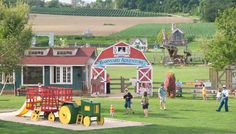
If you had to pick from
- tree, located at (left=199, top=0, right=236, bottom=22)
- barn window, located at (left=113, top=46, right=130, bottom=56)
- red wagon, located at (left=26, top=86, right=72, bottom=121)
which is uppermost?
tree, located at (left=199, top=0, right=236, bottom=22)

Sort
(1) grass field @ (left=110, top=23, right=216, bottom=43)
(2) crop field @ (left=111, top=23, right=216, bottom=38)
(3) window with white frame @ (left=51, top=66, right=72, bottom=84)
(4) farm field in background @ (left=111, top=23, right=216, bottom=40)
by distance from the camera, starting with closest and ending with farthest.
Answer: (3) window with white frame @ (left=51, top=66, right=72, bottom=84) < (1) grass field @ (left=110, top=23, right=216, bottom=43) < (4) farm field in background @ (left=111, top=23, right=216, bottom=40) < (2) crop field @ (left=111, top=23, right=216, bottom=38)

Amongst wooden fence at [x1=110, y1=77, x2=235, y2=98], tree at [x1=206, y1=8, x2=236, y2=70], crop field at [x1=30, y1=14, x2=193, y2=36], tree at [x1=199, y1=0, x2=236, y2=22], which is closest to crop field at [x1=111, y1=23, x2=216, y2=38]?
crop field at [x1=30, y1=14, x2=193, y2=36]

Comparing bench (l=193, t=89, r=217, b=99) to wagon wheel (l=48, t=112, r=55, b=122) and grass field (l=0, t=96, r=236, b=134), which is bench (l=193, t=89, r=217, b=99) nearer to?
grass field (l=0, t=96, r=236, b=134)

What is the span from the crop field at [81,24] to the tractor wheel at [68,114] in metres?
97.4

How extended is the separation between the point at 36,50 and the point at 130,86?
7.99 m

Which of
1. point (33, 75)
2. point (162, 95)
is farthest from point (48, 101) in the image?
point (33, 75)

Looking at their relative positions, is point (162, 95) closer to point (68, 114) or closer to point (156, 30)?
point (68, 114)

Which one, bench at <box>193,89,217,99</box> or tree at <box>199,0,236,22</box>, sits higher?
tree at <box>199,0,236,22</box>

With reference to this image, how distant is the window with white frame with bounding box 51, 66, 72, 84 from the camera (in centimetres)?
5300

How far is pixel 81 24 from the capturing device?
509 feet

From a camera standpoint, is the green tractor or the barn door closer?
the green tractor

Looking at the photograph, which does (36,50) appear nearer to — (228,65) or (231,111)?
(228,65)

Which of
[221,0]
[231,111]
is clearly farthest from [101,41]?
[231,111]

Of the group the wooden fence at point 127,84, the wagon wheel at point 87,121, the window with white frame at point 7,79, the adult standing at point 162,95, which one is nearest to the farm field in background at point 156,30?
the wooden fence at point 127,84
